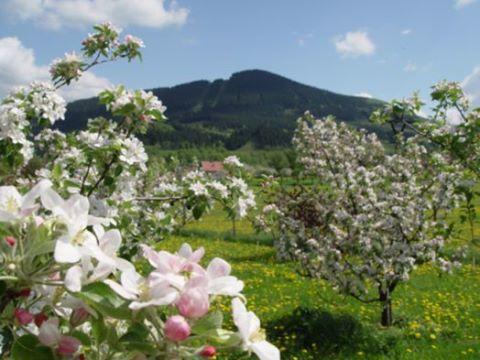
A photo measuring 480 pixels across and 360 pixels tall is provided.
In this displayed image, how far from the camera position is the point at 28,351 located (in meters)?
0.82

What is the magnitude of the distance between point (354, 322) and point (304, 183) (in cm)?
277

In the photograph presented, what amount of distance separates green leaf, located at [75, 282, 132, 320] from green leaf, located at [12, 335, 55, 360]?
108mm

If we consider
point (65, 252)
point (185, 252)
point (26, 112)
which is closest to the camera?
point (65, 252)

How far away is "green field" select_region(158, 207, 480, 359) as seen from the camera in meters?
6.22

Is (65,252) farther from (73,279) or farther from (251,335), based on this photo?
(251,335)

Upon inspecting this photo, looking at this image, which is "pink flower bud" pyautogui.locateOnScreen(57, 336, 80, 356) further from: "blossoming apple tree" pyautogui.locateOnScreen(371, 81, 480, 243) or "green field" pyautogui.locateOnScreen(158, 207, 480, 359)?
"blossoming apple tree" pyautogui.locateOnScreen(371, 81, 480, 243)

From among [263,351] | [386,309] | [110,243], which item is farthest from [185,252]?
[386,309]

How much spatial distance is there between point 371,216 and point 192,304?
5.90 metres

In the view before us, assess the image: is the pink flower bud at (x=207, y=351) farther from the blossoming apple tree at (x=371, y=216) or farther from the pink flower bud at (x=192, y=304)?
the blossoming apple tree at (x=371, y=216)

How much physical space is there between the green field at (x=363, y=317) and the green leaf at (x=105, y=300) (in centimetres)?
234

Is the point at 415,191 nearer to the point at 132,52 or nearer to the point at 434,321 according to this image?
the point at 434,321

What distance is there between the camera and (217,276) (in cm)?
92

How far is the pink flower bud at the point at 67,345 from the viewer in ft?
2.69

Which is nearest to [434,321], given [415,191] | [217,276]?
[415,191]
